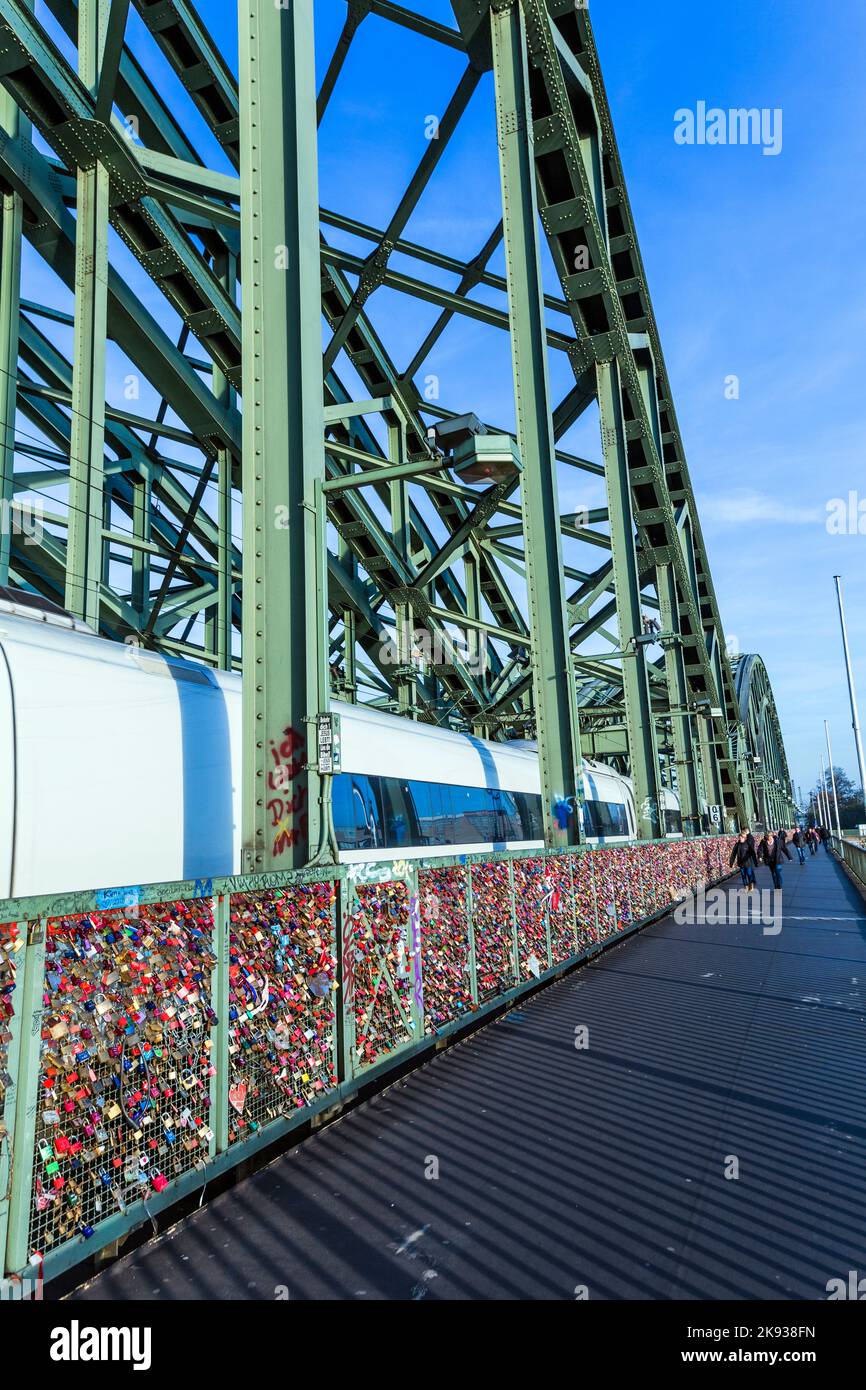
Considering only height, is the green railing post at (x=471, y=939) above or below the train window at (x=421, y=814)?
below

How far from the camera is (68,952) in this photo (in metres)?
3.34

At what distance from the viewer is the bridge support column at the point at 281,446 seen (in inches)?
267

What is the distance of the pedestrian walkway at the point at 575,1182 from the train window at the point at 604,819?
48.8 ft

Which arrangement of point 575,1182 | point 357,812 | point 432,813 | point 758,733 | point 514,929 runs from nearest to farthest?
point 575,1182 < point 514,929 < point 357,812 < point 432,813 < point 758,733

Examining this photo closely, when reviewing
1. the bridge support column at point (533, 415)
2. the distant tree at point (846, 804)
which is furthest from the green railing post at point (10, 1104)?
the distant tree at point (846, 804)

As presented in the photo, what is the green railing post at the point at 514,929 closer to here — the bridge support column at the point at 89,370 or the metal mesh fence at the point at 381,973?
the metal mesh fence at the point at 381,973

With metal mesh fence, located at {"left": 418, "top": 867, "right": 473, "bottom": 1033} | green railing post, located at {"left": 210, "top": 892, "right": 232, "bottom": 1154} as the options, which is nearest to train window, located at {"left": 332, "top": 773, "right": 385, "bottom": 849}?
metal mesh fence, located at {"left": 418, "top": 867, "right": 473, "bottom": 1033}

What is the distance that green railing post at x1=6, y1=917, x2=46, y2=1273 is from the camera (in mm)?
2918

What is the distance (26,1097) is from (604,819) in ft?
70.4

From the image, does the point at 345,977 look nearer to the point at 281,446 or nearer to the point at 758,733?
the point at 281,446

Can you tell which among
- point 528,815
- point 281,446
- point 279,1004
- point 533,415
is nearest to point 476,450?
point 281,446

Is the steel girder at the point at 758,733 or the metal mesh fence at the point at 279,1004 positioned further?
the steel girder at the point at 758,733

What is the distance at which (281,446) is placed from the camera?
23.5ft

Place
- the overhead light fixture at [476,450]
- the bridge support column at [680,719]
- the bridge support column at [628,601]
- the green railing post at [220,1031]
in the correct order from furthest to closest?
the bridge support column at [680,719] → the bridge support column at [628,601] → the overhead light fixture at [476,450] → the green railing post at [220,1031]
